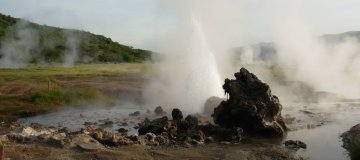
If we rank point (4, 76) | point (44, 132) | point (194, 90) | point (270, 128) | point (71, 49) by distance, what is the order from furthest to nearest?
1. point (71, 49)
2. point (4, 76)
3. point (194, 90)
4. point (270, 128)
5. point (44, 132)

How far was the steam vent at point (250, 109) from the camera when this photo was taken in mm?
7895

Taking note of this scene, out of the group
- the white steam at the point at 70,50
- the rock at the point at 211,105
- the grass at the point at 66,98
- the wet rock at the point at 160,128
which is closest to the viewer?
the wet rock at the point at 160,128

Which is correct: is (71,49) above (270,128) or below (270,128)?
above

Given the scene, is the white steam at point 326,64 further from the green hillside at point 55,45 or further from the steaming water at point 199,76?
the green hillside at point 55,45

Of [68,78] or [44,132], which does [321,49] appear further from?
[44,132]

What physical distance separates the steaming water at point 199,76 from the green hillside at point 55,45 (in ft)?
75.6

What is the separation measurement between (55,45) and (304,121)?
125ft

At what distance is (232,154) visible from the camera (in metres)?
6.20

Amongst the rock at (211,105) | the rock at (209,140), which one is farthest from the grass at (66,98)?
the rock at (209,140)

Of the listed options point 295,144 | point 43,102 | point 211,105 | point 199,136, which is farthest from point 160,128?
point 43,102

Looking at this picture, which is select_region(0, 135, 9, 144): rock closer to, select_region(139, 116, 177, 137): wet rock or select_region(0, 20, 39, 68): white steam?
select_region(139, 116, 177, 137): wet rock

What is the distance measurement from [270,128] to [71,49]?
39922 mm

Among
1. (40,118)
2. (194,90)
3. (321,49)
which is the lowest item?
(40,118)

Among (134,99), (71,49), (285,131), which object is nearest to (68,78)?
(134,99)
